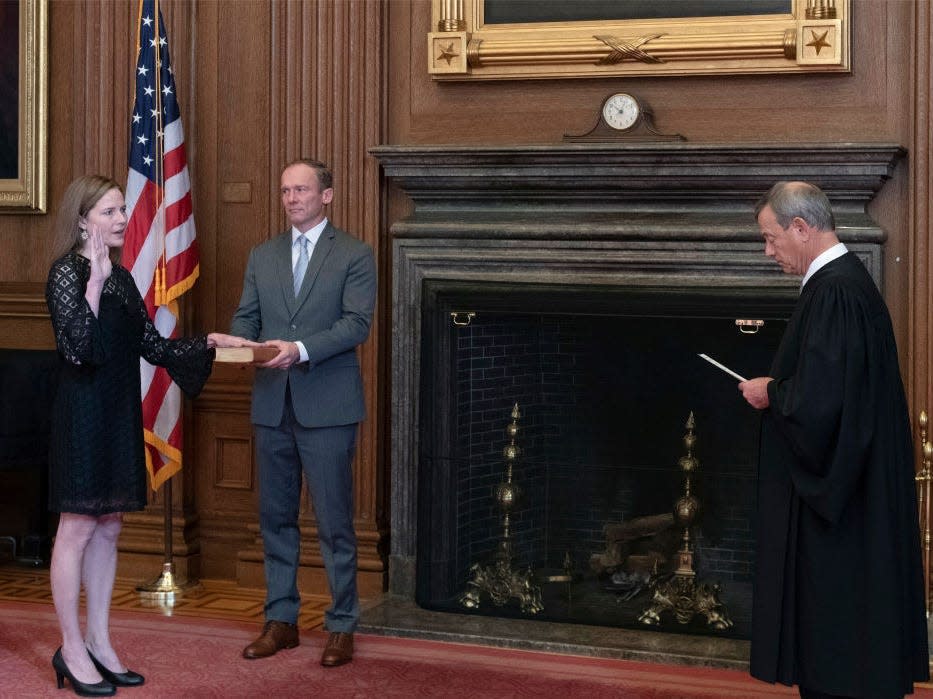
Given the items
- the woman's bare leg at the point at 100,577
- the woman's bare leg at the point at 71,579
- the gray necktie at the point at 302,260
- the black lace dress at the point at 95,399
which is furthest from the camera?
the gray necktie at the point at 302,260

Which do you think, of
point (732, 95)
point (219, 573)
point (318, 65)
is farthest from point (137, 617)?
point (732, 95)

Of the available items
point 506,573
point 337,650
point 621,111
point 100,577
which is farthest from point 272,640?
point 621,111

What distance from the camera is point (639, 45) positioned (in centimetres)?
553

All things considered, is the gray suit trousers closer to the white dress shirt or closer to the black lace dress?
the black lace dress

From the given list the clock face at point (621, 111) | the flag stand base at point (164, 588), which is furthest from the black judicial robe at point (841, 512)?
the flag stand base at point (164, 588)

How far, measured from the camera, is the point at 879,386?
3.60m

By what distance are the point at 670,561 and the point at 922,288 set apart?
1.50m

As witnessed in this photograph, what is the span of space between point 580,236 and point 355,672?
1.96m

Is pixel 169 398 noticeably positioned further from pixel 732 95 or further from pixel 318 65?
pixel 732 95

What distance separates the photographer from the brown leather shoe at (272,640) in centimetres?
503

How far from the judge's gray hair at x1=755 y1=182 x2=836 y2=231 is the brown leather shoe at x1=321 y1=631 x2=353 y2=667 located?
2.34m

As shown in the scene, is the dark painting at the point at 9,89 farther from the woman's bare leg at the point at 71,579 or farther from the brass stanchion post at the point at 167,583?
the woman's bare leg at the point at 71,579

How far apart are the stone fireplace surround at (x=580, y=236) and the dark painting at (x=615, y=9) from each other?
0.59 m

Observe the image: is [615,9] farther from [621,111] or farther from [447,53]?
[447,53]
